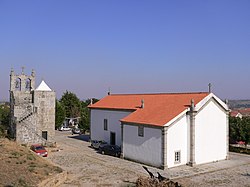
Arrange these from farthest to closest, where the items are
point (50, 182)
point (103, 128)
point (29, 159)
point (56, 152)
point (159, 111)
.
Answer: point (103, 128) → point (56, 152) → point (159, 111) → point (29, 159) → point (50, 182)

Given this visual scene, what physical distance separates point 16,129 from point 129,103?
14.1 meters

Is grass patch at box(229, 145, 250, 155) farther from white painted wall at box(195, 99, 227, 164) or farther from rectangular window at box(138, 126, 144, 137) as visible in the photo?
rectangular window at box(138, 126, 144, 137)

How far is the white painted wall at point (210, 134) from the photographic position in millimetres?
26312

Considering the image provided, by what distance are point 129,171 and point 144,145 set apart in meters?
3.76

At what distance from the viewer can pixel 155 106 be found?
98.9 feet

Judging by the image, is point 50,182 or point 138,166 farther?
point 138,166

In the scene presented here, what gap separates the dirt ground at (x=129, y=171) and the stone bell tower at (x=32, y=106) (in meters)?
7.49

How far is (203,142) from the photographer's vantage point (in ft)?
87.6

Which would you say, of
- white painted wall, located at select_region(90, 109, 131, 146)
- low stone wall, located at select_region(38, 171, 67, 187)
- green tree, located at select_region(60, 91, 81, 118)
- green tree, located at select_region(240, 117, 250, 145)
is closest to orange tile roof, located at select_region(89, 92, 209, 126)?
white painted wall, located at select_region(90, 109, 131, 146)

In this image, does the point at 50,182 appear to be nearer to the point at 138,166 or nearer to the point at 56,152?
the point at 138,166

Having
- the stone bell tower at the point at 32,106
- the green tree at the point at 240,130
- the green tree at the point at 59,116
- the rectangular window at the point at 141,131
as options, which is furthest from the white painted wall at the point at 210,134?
the green tree at the point at 59,116

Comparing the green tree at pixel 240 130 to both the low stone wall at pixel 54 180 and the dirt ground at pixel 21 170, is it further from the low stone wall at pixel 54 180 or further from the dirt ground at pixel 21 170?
the dirt ground at pixel 21 170

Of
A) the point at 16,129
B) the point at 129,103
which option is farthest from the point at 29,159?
the point at 129,103

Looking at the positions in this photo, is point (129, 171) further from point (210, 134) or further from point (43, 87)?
point (43, 87)
